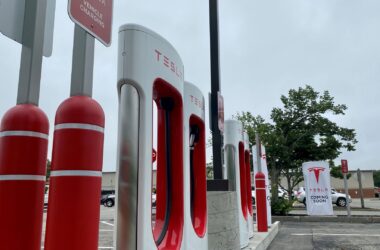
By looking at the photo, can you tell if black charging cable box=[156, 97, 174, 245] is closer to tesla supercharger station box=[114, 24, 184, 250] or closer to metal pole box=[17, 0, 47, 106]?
tesla supercharger station box=[114, 24, 184, 250]

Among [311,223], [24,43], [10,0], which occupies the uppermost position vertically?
[10,0]

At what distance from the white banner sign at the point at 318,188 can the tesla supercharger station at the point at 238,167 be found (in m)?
7.65

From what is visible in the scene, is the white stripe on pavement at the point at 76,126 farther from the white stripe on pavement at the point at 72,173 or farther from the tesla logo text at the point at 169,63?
the tesla logo text at the point at 169,63

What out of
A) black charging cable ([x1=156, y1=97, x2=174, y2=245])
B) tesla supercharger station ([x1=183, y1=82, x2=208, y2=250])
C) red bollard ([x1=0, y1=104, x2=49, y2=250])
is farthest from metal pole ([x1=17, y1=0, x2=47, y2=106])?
tesla supercharger station ([x1=183, y1=82, x2=208, y2=250])

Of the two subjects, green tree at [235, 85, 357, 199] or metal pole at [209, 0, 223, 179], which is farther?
green tree at [235, 85, 357, 199]

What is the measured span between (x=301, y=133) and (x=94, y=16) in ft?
58.9

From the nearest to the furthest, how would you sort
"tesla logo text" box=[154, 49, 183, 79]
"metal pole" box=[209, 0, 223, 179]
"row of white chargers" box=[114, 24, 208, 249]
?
"row of white chargers" box=[114, 24, 208, 249] < "tesla logo text" box=[154, 49, 183, 79] < "metal pole" box=[209, 0, 223, 179]

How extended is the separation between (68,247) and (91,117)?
0.63 metres

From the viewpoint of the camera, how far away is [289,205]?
46.8ft

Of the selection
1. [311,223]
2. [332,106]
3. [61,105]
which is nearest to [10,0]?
[61,105]

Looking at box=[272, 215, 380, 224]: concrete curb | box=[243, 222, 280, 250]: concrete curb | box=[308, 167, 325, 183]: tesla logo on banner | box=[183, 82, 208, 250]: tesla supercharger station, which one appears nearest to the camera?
box=[183, 82, 208, 250]: tesla supercharger station

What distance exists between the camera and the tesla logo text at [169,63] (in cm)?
327

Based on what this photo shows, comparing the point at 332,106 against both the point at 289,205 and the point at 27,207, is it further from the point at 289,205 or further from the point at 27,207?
the point at 27,207

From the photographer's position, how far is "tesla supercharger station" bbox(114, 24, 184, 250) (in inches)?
107
